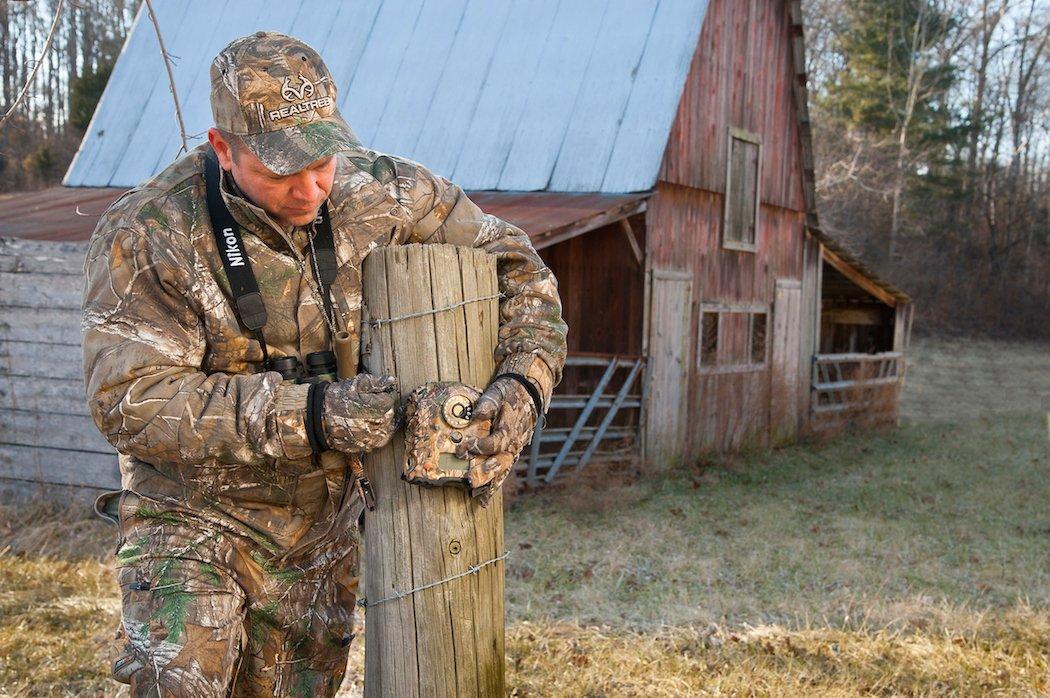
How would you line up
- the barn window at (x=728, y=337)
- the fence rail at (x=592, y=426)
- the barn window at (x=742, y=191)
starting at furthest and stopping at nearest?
the barn window at (x=742, y=191), the barn window at (x=728, y=337), the fence rail at (x=592, y=426)

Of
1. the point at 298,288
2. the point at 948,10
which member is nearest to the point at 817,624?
the point at 298,288

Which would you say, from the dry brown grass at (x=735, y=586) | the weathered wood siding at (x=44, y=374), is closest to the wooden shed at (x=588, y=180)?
the weathered wood siding at (x=44, y=374)

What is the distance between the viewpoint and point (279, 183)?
8.72 feet

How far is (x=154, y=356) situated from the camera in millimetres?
2576

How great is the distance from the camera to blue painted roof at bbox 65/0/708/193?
11344 mm

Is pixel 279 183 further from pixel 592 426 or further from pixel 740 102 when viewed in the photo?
pixel 740 102

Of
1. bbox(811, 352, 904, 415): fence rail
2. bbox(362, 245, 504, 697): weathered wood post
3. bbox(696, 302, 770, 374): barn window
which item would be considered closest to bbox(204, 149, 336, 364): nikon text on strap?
bbox(362, 245, 504, 697): weathered wood post

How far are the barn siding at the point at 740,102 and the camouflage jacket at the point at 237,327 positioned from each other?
8.62 m

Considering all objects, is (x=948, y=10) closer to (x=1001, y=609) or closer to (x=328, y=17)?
(x=328, y=17)

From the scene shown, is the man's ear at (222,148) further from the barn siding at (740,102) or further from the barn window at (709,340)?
the barn window at (709,340)

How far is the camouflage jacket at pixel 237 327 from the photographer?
253 centimetres

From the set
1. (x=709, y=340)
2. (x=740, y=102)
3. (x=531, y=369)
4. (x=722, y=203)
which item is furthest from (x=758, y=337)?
(x=531, y=369)

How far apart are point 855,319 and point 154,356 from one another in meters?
17.1

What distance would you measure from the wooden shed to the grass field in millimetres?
1021
